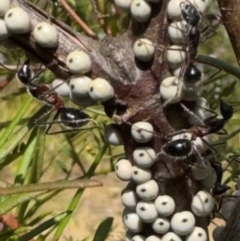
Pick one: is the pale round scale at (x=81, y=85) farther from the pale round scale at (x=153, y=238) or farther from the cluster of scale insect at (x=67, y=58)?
the pale round scale at (x=153, y=238)

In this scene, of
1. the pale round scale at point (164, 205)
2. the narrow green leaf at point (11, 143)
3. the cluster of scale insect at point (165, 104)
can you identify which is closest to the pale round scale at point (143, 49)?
the cluster of scale insect at point (165, 104)

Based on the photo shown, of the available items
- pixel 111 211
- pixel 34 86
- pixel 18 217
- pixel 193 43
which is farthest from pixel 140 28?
pixel 111 211

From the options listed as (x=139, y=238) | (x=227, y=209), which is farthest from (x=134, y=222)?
(x=227, y=209)

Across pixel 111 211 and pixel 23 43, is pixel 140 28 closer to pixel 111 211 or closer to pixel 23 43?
pixel 23 43

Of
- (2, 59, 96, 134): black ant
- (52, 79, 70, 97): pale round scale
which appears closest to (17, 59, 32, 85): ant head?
(2, 59, 96, 134): black ant

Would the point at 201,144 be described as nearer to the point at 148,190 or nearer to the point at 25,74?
the point at 148,190
